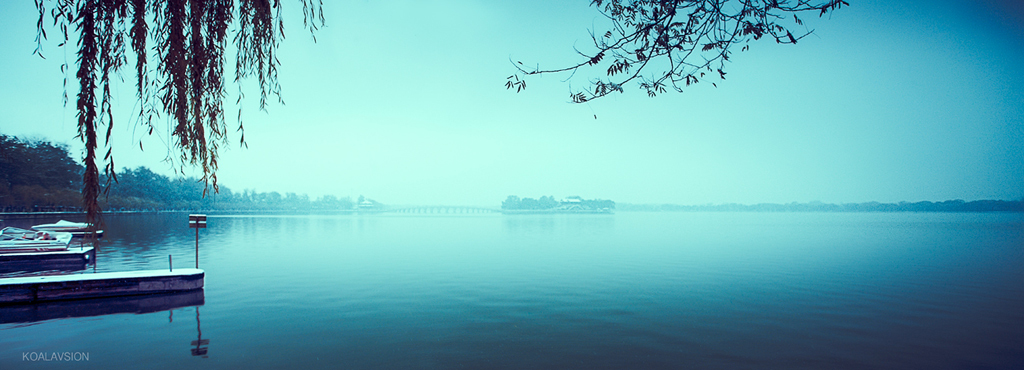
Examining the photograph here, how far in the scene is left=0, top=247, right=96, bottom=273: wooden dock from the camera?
18.0m

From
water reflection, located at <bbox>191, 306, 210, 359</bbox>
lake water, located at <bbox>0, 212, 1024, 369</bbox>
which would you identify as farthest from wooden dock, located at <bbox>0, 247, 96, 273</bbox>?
water reflection, located at <bbox>191, 306, 210, 359</bbox>

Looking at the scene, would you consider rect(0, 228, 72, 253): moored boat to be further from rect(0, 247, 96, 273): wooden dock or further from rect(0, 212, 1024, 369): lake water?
rect(0, 212, 1024, 369): lake water

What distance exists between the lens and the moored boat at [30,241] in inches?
728

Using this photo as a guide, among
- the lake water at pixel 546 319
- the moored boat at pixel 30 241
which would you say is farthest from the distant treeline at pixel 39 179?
the lake water at pixel 546 319

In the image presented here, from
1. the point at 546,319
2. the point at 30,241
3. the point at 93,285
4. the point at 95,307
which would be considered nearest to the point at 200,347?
the point at 95,307

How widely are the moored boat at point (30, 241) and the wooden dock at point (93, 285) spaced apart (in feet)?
31.7

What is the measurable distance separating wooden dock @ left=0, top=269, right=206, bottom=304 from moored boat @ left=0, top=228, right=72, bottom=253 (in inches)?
380

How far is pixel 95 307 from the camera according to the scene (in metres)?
11.8

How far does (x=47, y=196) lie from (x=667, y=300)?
78.3 metres

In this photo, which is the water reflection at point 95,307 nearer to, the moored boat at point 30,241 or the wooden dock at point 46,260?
the wooden dock at point 46,260

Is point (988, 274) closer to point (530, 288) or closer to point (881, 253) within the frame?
point (881, 253)

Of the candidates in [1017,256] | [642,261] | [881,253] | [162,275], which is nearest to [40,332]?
[162,275]

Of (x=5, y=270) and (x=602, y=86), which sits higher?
(x=602, y=86)

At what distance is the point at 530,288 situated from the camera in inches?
637
